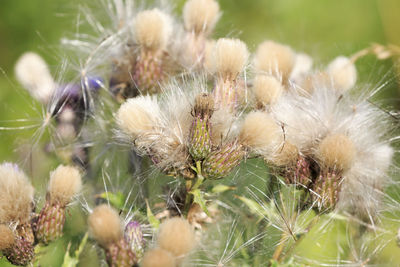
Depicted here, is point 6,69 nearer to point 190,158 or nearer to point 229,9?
point 229,9

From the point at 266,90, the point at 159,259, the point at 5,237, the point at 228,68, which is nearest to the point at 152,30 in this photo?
the point at 228,68

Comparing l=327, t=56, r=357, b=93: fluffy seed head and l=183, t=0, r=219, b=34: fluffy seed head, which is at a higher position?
l=183, t=0, r=219, b=34: fluffy seed head

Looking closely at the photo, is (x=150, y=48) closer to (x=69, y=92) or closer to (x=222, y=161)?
(x=69, y=92)

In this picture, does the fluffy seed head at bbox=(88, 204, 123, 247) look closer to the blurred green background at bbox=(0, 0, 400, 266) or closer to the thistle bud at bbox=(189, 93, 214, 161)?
the thistle bud at bbox=(189, 93, 214, 161)

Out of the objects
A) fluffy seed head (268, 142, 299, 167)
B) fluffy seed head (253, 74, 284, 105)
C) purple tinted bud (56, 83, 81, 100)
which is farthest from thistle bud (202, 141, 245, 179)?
purple tinted bud (56, 83, 81, 100)

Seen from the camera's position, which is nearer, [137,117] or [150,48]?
[137,117]
